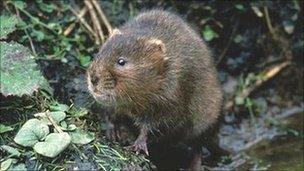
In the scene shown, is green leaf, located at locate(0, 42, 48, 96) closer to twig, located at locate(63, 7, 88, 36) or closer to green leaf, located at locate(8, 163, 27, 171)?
green leaf, located at locate(8, 163, 27, 171)

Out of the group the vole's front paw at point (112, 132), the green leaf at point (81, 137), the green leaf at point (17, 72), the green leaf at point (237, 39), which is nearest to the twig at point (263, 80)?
the green leaf at point (237, 39)

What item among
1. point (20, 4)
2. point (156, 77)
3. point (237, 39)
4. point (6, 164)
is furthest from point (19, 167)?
point (237, 39)

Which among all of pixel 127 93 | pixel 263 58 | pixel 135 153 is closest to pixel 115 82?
pixel 127 93

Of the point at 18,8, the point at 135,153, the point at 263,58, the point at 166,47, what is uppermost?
the point at 18,8

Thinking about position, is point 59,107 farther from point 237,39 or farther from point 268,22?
point 268,22

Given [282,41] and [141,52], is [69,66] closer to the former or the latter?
[141,52]
